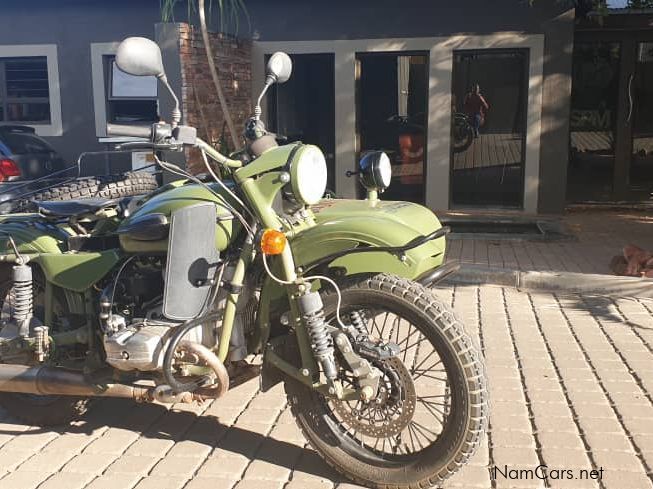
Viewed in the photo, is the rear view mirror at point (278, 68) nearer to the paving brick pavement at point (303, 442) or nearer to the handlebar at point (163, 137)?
the handlebar at point (163, 137)

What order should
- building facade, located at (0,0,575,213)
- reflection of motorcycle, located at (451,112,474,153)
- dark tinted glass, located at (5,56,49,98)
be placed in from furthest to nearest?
dark tinted glass, located at (5,56,49,98) → reflection of motorcycle, located at (451,112,474,153) → building facade, located at (0,0,575,213)

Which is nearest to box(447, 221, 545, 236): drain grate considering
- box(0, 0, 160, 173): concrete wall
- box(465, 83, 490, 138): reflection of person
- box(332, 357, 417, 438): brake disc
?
box(465, 83, 490, 138): reflection of person

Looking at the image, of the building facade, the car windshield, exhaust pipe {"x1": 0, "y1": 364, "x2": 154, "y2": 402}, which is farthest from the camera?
the building facade

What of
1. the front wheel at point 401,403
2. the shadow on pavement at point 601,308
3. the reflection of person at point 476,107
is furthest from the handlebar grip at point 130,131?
the reflection of person at point 476,107

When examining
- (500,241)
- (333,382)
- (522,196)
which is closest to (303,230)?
(333,382)

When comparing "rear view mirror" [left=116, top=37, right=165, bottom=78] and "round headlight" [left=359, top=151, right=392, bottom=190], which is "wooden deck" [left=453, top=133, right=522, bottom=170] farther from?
"rear view mirror" [left=116, top=37, right=165, bottom=78]

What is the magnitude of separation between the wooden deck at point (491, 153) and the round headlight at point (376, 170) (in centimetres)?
786

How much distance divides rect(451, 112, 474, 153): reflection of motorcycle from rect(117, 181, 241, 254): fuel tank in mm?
8142

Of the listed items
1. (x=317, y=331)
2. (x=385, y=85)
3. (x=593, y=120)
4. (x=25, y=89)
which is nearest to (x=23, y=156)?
(x=25, y=89)

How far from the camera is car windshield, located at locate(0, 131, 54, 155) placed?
897 centimetres

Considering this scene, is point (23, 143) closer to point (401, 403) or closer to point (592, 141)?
point (401, 403)

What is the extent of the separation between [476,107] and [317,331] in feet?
28.5

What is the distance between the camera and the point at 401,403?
3.14 metres

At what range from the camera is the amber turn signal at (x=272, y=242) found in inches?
117
